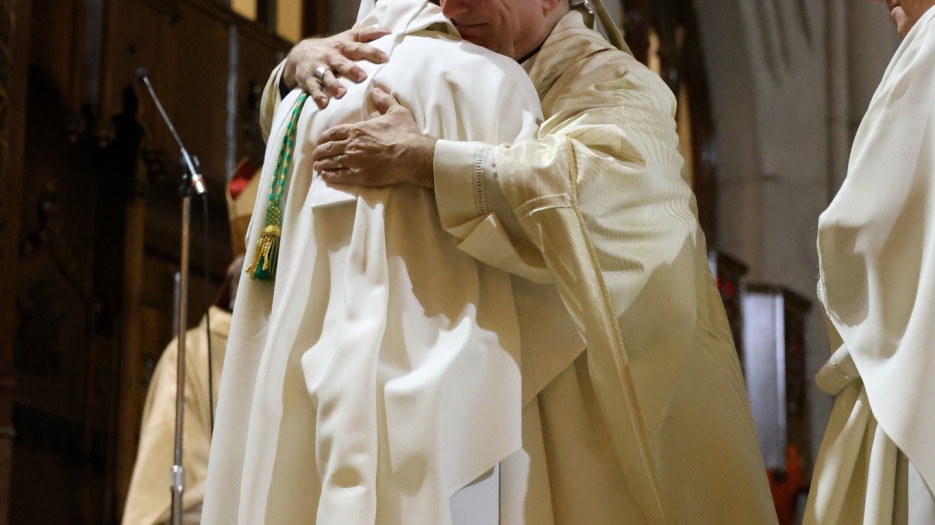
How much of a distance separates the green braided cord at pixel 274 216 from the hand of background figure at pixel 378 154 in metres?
0.17

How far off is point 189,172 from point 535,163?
64.0 inches

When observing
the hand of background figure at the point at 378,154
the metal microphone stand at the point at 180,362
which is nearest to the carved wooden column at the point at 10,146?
the metal microphone stand at the point at 180,362

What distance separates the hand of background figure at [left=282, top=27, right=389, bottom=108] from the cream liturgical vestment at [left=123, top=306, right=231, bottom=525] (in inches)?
95.4

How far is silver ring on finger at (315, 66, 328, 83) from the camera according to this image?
348 centimetres

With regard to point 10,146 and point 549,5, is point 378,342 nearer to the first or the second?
point 549,5

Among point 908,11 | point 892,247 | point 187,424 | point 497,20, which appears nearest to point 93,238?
point 187,424

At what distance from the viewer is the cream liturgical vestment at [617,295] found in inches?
128

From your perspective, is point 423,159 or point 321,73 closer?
point 423,159

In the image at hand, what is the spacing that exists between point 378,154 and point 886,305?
1.12 m

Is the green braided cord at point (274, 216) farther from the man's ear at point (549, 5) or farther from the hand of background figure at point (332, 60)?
the man's ear at point (549, 5)

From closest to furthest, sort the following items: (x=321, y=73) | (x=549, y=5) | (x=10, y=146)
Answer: (x=321, y=73), (x=549, y=5), (x=10, y=146)

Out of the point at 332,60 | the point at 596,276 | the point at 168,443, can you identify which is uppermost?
the point at 332,60

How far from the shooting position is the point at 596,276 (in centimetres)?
Result: 329

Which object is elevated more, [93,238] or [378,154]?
[378,154]
